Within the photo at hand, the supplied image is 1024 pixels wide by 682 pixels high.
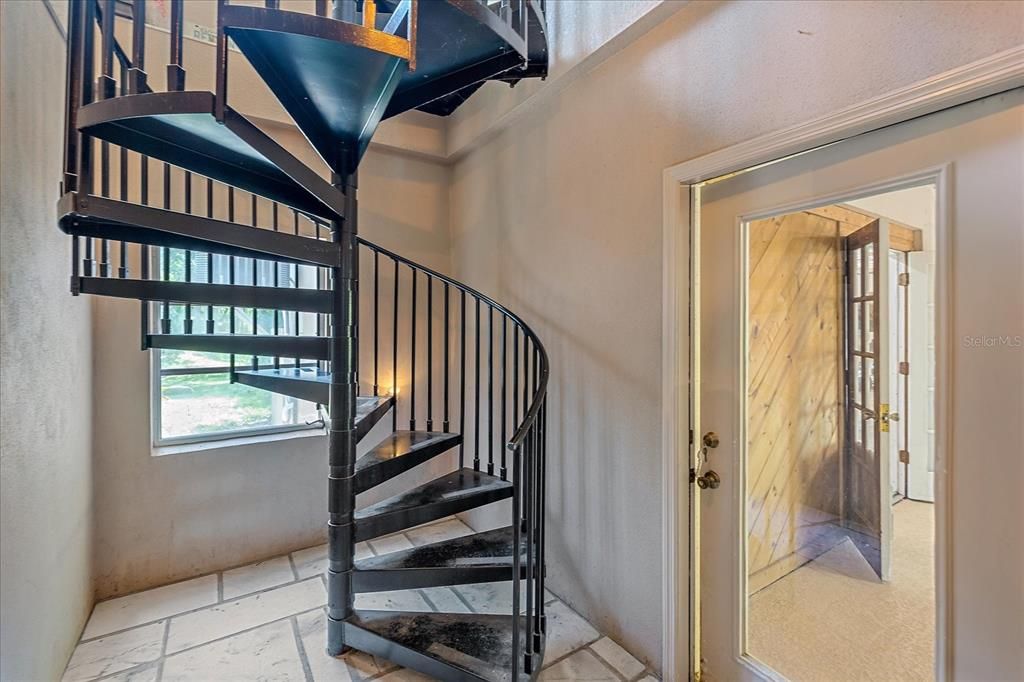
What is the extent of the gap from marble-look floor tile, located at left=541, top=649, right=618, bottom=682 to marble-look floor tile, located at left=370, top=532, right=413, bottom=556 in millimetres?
1400

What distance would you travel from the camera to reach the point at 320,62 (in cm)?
131

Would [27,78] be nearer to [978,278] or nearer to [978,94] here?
[978,94]

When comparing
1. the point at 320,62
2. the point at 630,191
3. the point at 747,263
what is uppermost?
the point at 320,62

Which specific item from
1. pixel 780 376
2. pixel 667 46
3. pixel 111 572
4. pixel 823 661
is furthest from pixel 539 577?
pixel 111 572

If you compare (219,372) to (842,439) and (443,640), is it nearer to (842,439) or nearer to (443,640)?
(443,640)

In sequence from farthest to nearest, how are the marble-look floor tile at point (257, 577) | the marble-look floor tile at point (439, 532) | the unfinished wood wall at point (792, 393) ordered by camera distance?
the marble-look floor tile at point (439, 532) < the marble-look floor tile at point (257, 577) < the unfinished wood wall at point (792, 393)

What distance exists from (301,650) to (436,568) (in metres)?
0.79

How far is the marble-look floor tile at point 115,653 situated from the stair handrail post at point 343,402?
35.7 inches

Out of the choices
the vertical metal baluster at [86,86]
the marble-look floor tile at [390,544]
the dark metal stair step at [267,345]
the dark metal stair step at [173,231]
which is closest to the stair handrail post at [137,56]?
the vertical metal baluster at [86,86]

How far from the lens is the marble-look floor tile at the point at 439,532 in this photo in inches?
127

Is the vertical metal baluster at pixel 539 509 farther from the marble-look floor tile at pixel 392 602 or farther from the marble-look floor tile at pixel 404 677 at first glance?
the marble-look floor tile at pixel 392 602

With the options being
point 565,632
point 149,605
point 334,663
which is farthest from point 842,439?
point 149,605

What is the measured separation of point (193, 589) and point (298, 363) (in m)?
1.40

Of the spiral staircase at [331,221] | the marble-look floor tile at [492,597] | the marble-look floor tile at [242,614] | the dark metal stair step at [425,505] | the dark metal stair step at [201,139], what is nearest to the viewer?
the dark metal stair step at [201,139]
